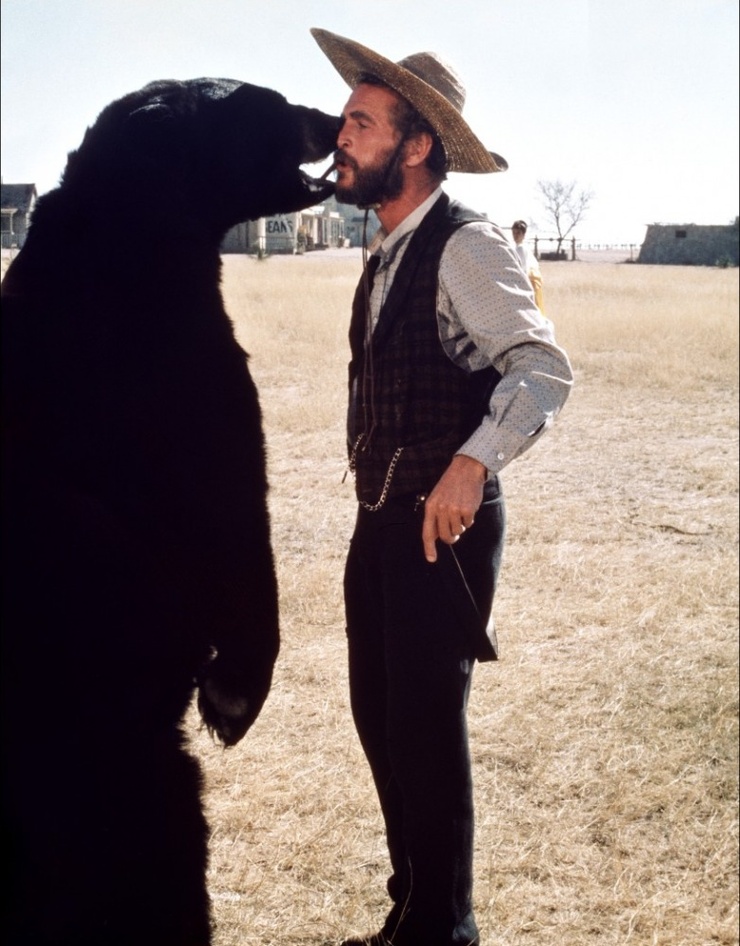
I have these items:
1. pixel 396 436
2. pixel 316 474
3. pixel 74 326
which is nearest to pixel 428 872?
pixel 396 436

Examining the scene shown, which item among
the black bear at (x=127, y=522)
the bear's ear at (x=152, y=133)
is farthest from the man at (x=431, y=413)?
the bear's ear at (x=152, y=133)

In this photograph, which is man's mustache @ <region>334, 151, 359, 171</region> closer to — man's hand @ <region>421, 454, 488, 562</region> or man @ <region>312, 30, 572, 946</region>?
man @ <region>312, 30, 572, 946</region>

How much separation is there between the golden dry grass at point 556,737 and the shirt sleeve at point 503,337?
153 cm

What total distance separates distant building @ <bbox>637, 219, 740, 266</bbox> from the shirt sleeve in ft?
172

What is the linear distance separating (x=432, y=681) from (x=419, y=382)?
691 millimetres

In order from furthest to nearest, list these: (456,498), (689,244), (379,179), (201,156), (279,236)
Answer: (689,244) < (279,236) < (379,179) < (201,156) < (456,498)

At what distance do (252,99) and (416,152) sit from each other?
40cm

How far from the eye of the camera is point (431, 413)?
6.25ft

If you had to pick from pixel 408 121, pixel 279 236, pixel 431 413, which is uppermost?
pixel 279 236

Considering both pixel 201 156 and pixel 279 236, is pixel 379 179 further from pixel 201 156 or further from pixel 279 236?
→ pixel 279 236

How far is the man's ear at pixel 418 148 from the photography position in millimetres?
2004

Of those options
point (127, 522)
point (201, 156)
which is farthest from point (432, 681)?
point (201, 156)

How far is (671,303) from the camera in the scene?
20.0 m

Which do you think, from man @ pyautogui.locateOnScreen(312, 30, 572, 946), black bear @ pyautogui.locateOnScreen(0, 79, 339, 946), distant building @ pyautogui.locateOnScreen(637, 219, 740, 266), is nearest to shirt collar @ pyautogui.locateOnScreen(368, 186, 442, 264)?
man @ pyautogui.locateOnScreen(312, 30, 572, 946)
